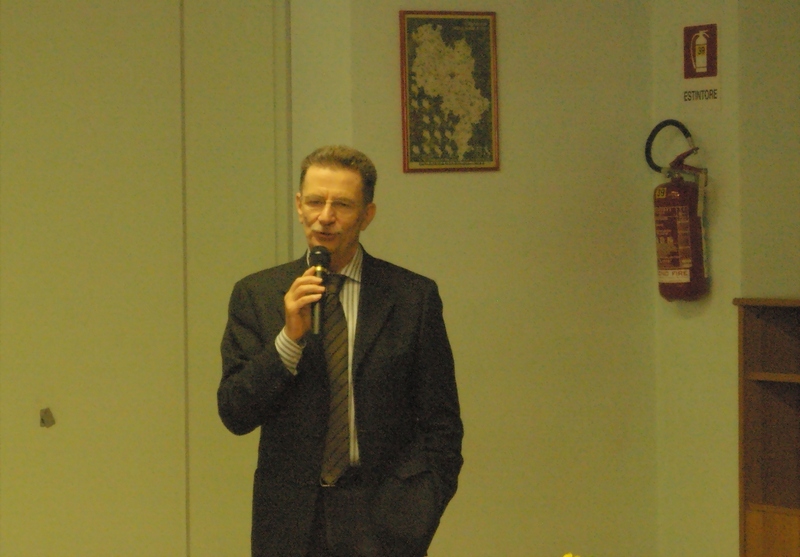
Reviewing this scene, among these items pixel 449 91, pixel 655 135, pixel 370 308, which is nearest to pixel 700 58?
pixel 655 135

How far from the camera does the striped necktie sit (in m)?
1.64

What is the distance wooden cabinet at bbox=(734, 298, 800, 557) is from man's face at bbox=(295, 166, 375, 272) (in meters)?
1.63

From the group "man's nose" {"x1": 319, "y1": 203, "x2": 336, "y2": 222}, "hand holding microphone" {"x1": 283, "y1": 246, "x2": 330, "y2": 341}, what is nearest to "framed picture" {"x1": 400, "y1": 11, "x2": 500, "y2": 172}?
"man's nose" {"x1": 319, "y1": 203, "x2": 336, "y2": 222}

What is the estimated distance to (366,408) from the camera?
165 centimetres

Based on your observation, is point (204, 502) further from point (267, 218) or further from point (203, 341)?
point (267, 218)

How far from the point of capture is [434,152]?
2.79 meters

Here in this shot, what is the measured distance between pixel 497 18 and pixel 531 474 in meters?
1.61

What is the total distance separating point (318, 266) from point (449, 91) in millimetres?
1389

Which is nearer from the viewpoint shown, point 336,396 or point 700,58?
point 336,396

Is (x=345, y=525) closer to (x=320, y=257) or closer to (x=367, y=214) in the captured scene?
(x=320, y=257)

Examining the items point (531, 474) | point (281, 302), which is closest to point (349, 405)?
point (281, 302)

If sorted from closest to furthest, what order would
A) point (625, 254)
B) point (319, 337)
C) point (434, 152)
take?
1. point (319, 337)
2. point (434, 152)
3. point (625, 254)

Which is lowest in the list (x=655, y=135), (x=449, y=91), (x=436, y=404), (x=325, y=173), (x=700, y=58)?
(x=436, y=404)

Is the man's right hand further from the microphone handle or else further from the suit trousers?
the suit trousers
